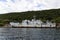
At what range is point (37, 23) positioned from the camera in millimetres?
142500

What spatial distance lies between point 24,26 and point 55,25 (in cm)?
1570

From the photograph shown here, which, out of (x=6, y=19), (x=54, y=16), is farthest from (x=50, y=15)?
(x=6, y=19)

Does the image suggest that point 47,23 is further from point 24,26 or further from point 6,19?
→ point 6,19

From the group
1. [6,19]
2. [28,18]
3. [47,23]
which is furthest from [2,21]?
[47,23]

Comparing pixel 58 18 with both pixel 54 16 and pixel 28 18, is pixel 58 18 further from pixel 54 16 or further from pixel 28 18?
pixel 28 18

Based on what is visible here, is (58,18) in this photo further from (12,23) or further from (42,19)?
(12,23)

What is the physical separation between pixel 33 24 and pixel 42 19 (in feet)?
27.2

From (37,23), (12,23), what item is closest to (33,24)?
(37,23)

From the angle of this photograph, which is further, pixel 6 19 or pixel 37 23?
pixel 6 19

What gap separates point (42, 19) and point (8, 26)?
1775 cm

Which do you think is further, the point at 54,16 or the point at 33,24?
the point at 54,16

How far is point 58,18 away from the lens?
5974 inches

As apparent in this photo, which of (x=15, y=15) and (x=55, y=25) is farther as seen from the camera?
(x=15, y=15)

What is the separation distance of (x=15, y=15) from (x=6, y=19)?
568 centimetres
